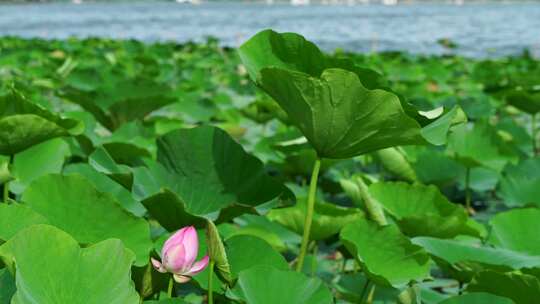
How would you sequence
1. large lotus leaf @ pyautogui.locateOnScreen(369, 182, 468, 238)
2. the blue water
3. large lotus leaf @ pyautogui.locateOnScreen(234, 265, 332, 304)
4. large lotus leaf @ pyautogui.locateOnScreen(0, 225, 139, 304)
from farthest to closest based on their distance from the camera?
the blue water, large lotus leaf @ pyautogui.locateOnScreen(369, 182, 468, 238), large lotus leaf @ pyautogui.locateOnScreen(234, 265, 332, 304), large lotus leaf @ pyautogui.locateOnScreen(0, 225, 139, 304)

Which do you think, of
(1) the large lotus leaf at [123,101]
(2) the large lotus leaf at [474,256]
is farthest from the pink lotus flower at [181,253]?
(1) the large lotus leaf at [123,101]

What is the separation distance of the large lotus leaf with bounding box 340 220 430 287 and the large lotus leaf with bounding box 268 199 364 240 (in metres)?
0.11

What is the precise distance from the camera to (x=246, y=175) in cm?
98

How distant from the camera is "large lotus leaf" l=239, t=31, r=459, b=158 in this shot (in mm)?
808

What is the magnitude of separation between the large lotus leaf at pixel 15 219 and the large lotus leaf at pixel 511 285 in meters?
0.43

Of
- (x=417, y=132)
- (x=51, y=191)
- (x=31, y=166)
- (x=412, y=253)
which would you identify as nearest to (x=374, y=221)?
(x=412, y=253)

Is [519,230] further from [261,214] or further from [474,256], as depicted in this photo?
[261,214]

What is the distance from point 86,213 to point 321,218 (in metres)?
0.35

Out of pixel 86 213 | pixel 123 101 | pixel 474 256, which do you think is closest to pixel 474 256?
pixel 474 256

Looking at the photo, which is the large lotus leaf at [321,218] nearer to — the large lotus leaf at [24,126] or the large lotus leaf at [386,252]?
the large lotus leaf at [386,252]

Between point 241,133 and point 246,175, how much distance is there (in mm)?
1327

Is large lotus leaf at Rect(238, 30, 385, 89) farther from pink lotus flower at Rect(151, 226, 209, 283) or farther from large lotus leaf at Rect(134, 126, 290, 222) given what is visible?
pink lotus flower at Rect(151, 226, 209, 283)

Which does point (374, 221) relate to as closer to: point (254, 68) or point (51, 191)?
point (254, 68)

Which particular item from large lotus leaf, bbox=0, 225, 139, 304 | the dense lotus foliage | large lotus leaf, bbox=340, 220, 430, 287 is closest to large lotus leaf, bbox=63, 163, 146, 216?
the dense lotus foliage
